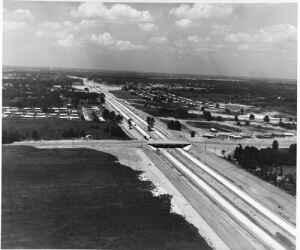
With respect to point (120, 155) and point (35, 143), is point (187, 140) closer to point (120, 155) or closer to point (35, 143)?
point (120, 155)

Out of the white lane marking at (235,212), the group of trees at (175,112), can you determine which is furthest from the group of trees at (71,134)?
the group of trees at (175,112)

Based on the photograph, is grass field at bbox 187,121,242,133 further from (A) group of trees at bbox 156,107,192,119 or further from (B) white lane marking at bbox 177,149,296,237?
(B) white lane marking at bbox 177,149,296,237

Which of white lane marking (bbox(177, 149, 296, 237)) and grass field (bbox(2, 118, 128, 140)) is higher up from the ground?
grass field (bbox(2, 118, 128, 140))

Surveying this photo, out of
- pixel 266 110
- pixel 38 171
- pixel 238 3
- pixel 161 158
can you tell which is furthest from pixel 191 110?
pixel 238 3

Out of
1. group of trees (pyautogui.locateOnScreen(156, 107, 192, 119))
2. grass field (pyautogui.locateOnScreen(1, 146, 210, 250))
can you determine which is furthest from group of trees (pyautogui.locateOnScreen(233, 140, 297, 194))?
group of trees (pyautogui.locateOnScreen(156, 107, 192, 119))

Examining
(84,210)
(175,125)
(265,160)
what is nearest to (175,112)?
(175,125)

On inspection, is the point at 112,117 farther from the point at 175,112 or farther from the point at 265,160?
the point at 265,160
